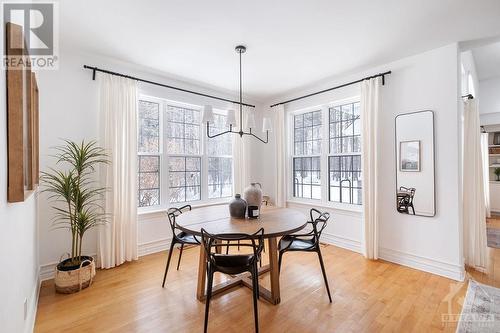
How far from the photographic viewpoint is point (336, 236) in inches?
149

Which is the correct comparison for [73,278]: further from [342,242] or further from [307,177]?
[307,177]

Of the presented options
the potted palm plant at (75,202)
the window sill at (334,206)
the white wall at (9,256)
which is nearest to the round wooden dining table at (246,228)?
the white wall at (9,256)

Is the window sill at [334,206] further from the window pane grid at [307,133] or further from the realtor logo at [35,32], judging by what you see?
the realtor logo at [35,32]

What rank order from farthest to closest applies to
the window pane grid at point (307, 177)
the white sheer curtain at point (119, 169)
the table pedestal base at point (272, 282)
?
the window pane grid at point (307, 177), the white sheer curtain at point (119, 169), the table pedestal base at point (272, 282)

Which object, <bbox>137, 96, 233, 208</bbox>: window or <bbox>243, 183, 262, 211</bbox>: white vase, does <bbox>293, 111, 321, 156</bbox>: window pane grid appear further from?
<bbox>243, 183, 262, 211</bbox>: white vase

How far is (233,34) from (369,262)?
10.9ft

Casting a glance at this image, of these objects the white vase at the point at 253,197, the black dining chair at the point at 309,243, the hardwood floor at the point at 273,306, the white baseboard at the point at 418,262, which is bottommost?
the hardwood floor at the point at 273,306

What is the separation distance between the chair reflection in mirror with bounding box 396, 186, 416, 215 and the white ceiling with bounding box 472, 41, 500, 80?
243 cm

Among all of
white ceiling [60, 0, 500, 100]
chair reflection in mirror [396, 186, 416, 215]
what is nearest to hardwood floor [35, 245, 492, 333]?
chair reflection in mirror [396, 186, 416, 215]

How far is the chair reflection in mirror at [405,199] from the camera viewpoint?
→ 2.99 meters

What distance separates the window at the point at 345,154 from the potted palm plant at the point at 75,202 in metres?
3.44

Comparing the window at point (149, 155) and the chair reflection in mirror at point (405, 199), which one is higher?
the window at point (149, 155)

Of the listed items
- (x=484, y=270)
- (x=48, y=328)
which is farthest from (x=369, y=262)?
(x=48, y=328)

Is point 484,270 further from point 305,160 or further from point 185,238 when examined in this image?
point 185,238
